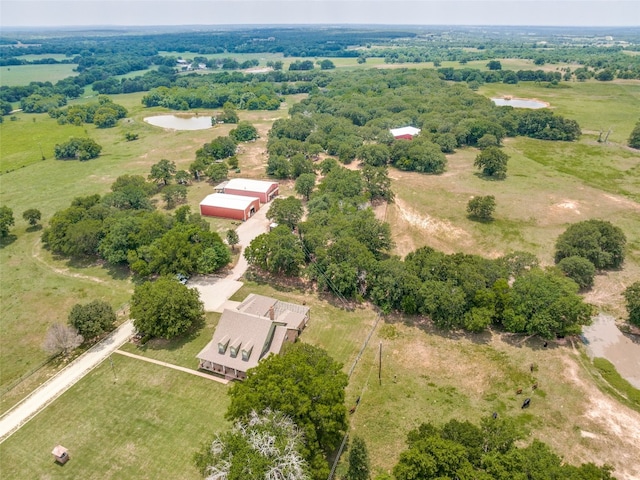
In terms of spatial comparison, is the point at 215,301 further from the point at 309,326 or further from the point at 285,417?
the point at 285,417

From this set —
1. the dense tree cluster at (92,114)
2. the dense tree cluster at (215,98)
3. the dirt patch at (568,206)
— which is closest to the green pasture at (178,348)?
the dirt patch at (568,206)

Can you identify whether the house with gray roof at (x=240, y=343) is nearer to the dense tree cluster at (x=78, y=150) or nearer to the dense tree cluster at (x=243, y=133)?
the dense tree cluster at (x=243, y=133)

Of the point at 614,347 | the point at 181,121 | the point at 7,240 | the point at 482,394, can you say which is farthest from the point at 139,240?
the point at 181,121

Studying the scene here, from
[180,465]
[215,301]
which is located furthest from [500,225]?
[180,465]

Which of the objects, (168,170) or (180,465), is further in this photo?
(168,170)

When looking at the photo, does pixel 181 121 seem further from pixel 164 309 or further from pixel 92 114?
pixel 164 309

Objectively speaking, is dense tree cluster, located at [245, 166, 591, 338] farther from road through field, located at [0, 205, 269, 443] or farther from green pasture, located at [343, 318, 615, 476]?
road through field, located at [0, 205, 269, 443]

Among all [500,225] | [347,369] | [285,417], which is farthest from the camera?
[500,225]
